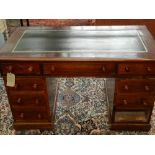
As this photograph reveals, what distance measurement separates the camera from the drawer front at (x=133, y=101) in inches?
78.0

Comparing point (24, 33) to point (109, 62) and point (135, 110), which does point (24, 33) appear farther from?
point (135, 110)

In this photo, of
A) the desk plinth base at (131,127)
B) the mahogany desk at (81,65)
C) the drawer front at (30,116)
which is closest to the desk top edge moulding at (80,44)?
the mahogany desk at (81,65)

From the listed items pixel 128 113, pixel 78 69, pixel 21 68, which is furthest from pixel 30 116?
pixel 128 113

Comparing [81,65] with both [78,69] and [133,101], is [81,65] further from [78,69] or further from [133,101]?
[133,101]

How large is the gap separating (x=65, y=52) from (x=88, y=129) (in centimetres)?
98

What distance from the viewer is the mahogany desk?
1.75 metres

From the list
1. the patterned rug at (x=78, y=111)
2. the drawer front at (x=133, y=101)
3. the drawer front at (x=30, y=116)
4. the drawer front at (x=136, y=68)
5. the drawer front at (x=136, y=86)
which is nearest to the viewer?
the drawer front at (x=136, y=68)

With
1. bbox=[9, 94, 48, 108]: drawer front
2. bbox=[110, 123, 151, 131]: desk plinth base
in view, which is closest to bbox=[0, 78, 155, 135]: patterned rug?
bbox=[110, 123, 151, 131]: desk plinth base

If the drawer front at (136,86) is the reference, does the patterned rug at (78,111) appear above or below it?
below

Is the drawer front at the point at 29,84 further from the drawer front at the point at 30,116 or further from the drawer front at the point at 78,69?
the drawer front at the point at 30,116

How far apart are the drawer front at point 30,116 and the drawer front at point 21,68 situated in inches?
20.4

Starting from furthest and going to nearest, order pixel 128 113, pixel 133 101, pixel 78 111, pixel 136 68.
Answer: pixel 78 111, pixel 128 113, pixel 133 101, pixel 136 68

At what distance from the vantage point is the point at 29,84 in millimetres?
1928

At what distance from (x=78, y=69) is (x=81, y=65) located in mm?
53
